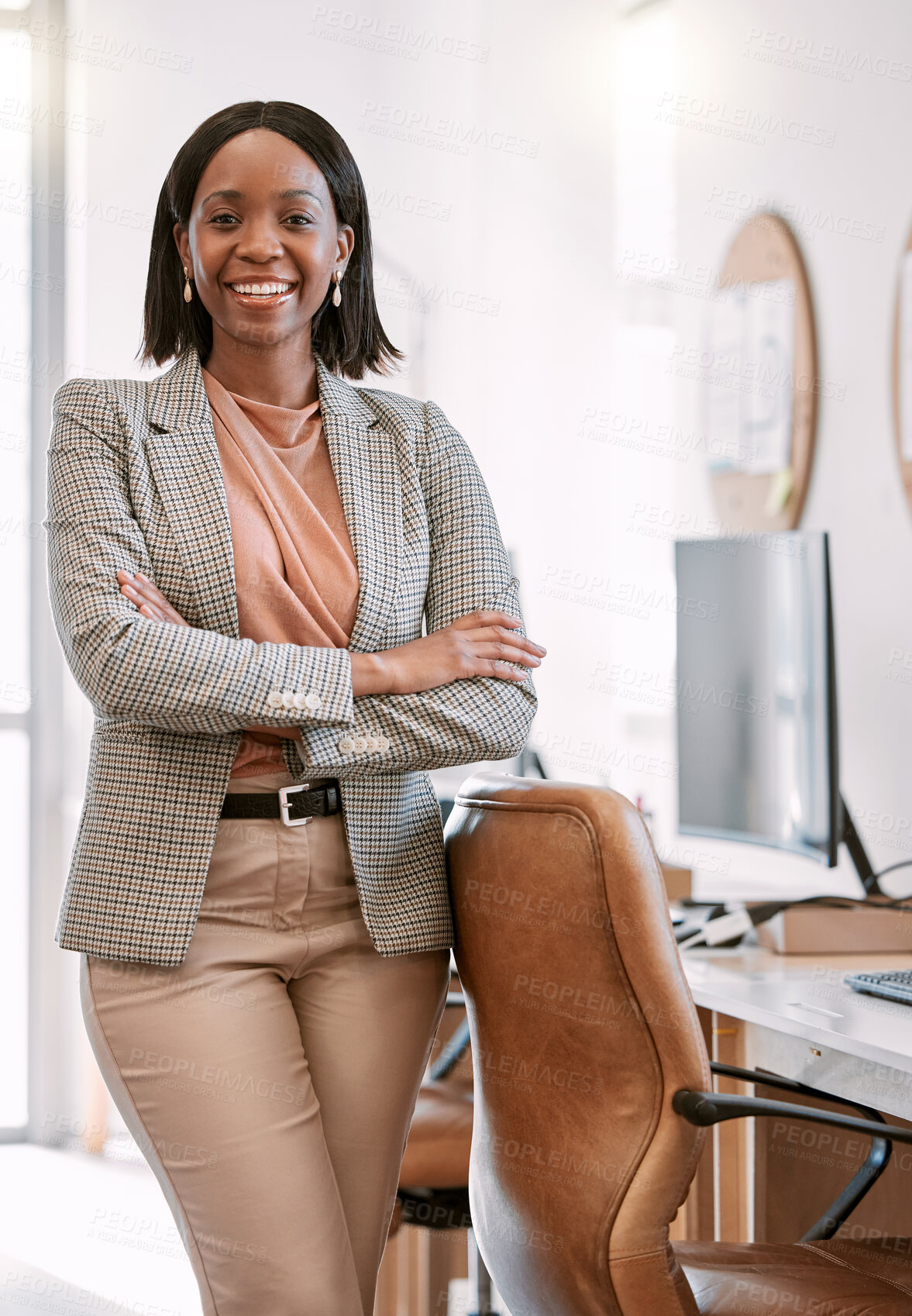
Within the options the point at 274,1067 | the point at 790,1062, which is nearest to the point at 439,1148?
the point at 790,1062

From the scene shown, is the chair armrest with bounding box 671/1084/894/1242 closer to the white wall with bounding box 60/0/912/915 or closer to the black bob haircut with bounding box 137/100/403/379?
the black bob haircut with bounding box 137/100/403/379

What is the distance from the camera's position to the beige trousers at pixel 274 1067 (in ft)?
4.32

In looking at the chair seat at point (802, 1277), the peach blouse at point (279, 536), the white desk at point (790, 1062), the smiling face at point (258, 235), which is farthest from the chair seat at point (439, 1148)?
the smiling face at point (258, 235)

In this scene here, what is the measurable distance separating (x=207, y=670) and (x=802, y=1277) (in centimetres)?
94

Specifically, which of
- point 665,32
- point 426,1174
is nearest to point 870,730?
point 426,1174

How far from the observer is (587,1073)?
1.32 metres

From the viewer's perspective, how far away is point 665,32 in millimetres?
3648

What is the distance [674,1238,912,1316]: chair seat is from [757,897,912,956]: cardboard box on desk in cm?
65

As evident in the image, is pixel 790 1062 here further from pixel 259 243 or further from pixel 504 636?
pixel 259 243

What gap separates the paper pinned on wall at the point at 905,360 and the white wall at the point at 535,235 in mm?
690

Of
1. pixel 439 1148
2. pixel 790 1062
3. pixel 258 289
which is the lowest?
pixel 439 1148

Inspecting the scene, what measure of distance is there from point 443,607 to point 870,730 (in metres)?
1.28

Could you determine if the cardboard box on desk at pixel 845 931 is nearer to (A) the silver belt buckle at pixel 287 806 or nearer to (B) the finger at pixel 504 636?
(B) the finger at pixel 504 636

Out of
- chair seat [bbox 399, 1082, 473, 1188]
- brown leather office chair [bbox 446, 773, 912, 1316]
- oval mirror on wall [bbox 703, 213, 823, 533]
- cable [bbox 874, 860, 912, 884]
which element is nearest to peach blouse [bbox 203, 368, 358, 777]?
brown leather office chair [bbox 446, 773, 912, 1316]
